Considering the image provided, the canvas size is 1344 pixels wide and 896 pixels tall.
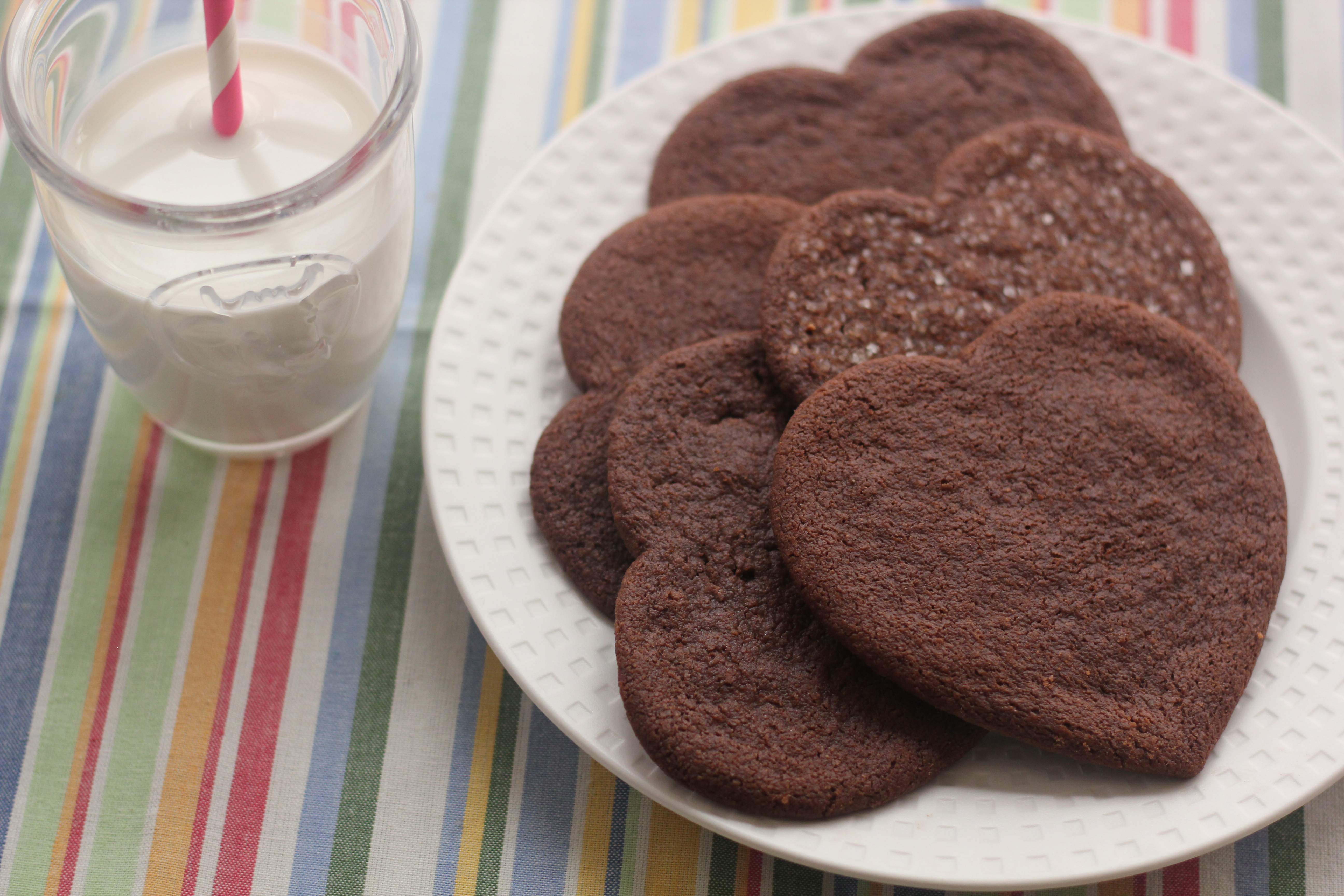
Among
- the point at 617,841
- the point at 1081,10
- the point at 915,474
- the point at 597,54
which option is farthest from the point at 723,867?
the point at 1081,10

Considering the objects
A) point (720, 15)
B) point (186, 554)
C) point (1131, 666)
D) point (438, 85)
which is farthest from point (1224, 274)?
point (186, 554)

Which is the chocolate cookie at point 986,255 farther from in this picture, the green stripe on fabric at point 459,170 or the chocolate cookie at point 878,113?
the green stripe on fabric at point 459,170

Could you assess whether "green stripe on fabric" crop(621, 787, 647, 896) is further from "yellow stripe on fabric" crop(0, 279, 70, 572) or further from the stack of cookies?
"yellow stripe on fabric" crop(0, 279, 70, 572)

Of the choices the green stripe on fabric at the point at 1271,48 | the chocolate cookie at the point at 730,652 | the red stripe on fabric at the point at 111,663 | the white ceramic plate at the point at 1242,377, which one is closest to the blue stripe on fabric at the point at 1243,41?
the green stripe on fabric at the point at 1271,48

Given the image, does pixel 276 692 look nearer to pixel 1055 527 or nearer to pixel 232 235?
pixel 232 235

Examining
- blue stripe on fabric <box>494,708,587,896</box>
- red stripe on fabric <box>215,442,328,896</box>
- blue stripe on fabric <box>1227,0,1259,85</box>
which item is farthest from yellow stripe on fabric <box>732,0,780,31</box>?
blue stripe on fabric <box>494,708,587,896</box>

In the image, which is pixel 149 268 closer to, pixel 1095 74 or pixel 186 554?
pixel 186 554
